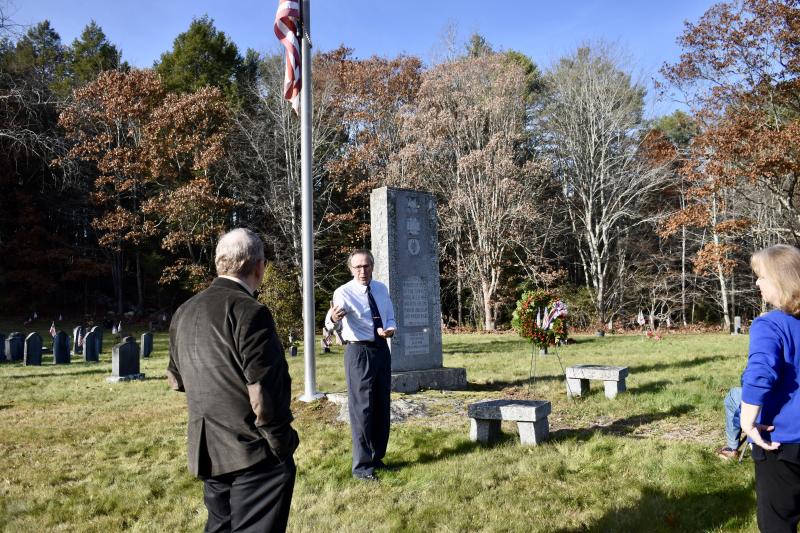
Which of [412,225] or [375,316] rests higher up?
[412,225]

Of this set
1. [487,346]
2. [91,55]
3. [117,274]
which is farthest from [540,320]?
[91,55]

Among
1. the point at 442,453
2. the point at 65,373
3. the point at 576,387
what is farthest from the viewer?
the point at 65,373

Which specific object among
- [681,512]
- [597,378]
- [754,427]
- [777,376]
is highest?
[777,376]

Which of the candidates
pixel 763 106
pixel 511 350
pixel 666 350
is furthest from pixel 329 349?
pixel 763 106

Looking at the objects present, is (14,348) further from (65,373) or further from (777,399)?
(777,399)

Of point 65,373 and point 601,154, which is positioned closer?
point 65,373

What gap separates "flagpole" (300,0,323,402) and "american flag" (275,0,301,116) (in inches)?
4.4

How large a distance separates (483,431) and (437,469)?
981 millimetres

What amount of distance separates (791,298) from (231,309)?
2483 mm

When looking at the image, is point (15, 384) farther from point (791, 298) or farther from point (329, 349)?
point (791, 298)

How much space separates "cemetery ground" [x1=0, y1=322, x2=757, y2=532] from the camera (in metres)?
3.96

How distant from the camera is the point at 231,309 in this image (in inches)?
100.0

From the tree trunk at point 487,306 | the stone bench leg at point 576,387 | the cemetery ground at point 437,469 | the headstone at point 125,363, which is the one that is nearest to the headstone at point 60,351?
the headstone at point 125,363

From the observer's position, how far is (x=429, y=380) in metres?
9.07
